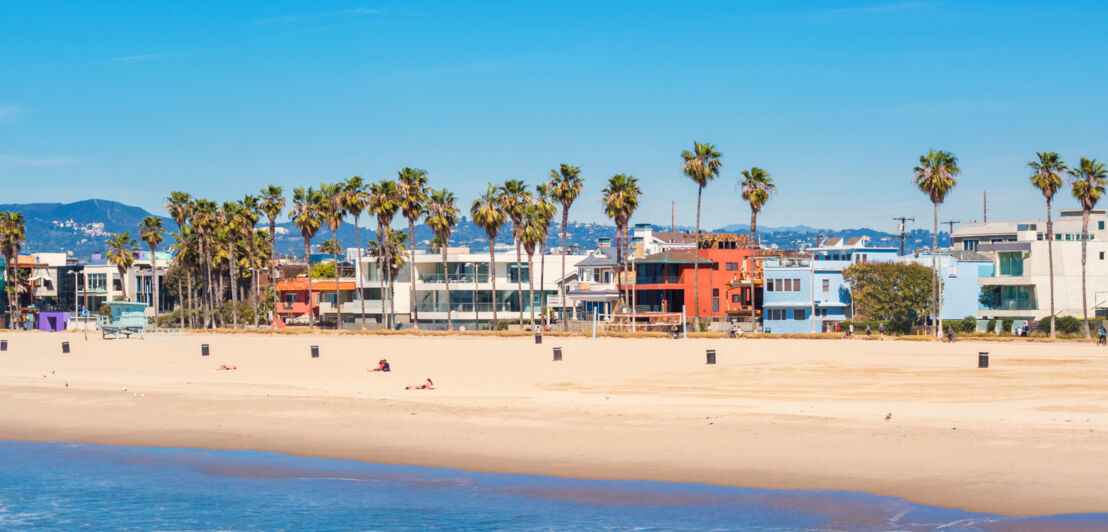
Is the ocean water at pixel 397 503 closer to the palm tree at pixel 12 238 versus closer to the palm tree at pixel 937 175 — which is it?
the palm tree at pixel 937 175

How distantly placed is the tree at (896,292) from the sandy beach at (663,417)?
1476 inches

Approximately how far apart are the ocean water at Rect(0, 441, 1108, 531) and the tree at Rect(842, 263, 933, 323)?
67184mm

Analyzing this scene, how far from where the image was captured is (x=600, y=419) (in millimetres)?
24219

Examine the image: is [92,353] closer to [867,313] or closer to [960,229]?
[867,313]

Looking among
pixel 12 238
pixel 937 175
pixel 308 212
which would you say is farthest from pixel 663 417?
pixel 12 238

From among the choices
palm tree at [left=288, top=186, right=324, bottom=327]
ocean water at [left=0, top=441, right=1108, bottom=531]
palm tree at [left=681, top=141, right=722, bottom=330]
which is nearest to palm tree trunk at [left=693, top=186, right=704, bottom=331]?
palm tree at [left=681, top=141, right=722, bottom=330]

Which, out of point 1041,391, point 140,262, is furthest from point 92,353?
point 140,262

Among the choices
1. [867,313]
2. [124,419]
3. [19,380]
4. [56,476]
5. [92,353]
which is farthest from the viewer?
[867,313]

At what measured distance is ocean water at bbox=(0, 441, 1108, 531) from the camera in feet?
51.4

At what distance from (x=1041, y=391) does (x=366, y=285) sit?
81819 millimetres

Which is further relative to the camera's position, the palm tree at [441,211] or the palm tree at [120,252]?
the palm tree at [120,252]

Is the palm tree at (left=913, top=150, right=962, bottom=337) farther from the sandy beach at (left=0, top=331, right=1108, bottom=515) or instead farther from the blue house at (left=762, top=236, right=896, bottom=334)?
the sandy beach at (left=0, top=331, right=1108, bottom=515)

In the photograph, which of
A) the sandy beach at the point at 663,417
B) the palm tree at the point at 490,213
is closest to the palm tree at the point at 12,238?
the palm tree at the point at 490,213

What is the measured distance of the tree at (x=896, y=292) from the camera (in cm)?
8112
